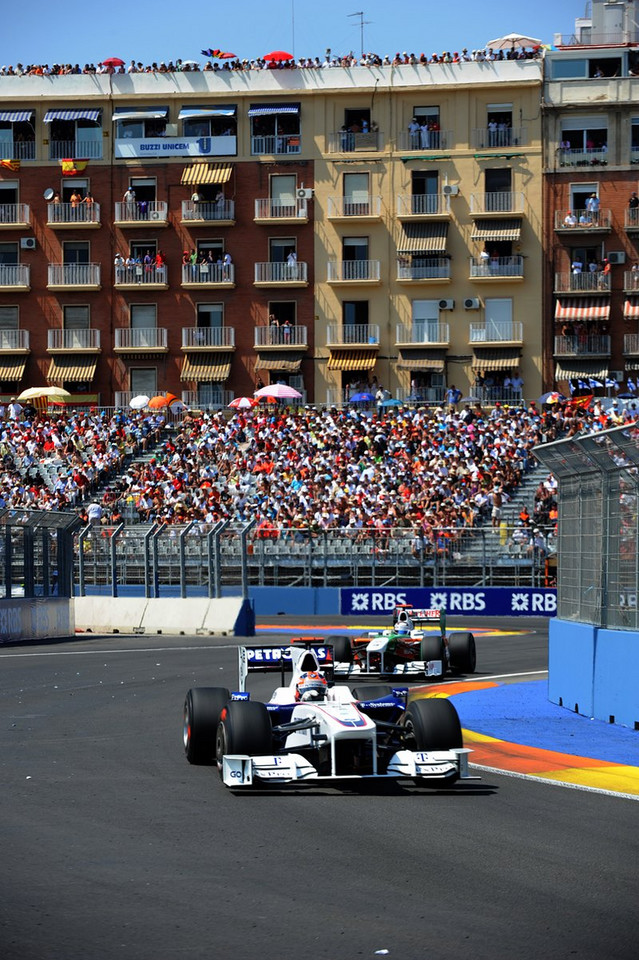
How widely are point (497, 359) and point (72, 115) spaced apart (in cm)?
1859

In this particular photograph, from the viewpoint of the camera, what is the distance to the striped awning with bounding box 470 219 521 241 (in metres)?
52.4

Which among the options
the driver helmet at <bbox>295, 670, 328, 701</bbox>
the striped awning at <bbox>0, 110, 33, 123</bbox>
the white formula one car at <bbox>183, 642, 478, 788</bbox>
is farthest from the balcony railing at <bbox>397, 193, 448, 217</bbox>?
the white formula one car at <bbox>183, 642, 478, 788</bbox>

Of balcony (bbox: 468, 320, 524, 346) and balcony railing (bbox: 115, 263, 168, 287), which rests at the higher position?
balcony railing (bbox: 115, 263, 168, 287)

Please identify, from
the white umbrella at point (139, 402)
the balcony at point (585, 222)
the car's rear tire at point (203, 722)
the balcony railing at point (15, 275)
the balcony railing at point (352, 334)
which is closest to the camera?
the car's rear tire at point (203, 722)

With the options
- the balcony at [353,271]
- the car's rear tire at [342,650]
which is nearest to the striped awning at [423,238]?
the balcony at [353,271]

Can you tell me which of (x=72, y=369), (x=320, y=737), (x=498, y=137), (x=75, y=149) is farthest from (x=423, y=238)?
(x=320, y=737)

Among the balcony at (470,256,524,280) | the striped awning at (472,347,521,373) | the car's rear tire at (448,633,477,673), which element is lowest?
the car's rear tire at (448,633,477,673)

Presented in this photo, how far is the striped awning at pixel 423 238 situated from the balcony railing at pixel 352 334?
124 inches

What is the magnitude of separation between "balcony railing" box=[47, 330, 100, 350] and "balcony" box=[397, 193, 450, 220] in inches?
494

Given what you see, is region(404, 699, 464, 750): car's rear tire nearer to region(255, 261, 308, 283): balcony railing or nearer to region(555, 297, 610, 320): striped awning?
region(555, 297, 610, 320): striped awning

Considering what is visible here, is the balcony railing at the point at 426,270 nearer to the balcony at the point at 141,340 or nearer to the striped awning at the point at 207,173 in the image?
the striped awning at the point at 207,173

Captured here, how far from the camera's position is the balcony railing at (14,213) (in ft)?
181

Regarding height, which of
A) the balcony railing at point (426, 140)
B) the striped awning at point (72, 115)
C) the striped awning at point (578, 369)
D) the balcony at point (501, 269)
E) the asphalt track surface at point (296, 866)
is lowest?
the asphalt track surface at point (296, 866)

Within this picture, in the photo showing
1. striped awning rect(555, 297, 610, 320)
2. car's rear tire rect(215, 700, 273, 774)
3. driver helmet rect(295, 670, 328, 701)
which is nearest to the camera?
car's rear tire rect(215, 700, 273, 774)
